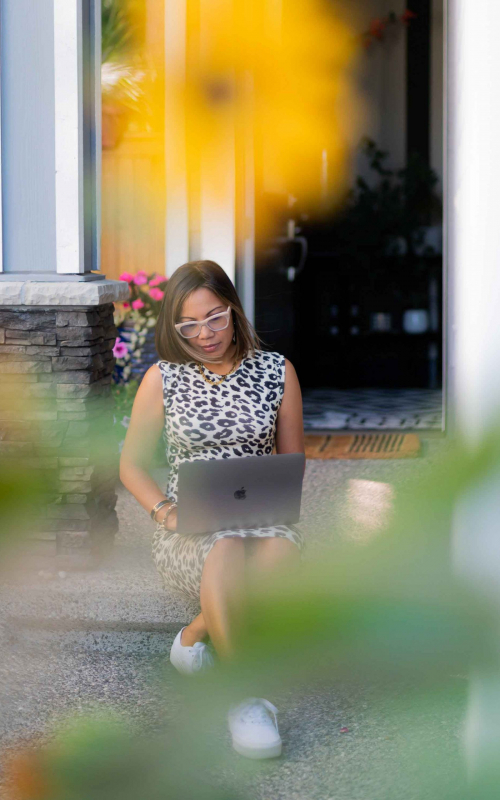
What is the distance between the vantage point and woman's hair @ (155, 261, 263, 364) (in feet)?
5.22

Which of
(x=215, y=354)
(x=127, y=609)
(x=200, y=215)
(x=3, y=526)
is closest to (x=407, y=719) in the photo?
(x=3, y=526)

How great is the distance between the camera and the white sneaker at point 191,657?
→ 1.54 m

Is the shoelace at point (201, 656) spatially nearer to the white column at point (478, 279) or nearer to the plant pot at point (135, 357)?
the white column at point (478, 279)

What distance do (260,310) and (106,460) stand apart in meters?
3.58

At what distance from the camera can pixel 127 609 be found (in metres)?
1.99

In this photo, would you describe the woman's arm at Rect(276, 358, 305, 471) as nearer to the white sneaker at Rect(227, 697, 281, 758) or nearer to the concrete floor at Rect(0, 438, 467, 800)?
the concrete floor at Rect(0, 438, 467, 800)

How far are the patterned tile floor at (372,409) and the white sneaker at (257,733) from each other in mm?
2505

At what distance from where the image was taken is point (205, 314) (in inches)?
62.5

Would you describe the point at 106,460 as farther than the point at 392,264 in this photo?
No

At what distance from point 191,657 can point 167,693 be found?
0.20 ft

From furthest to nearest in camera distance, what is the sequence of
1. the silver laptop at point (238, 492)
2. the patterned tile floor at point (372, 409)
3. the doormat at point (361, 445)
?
the patterned tile floor at point (372, 409)
the doormat at point (361, 445)
the silver laptop at point (238, 492)

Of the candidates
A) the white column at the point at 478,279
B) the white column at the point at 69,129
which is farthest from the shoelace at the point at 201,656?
the white column at the point at 478,279

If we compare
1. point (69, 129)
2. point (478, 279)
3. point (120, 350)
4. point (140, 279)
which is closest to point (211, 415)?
point (69, 129)

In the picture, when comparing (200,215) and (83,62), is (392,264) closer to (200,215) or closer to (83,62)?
(200,215)
